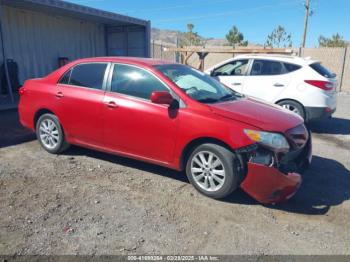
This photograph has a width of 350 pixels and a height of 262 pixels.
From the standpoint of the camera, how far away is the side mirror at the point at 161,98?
13.7 feet

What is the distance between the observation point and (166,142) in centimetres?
437

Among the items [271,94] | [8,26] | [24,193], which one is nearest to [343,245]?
[24,193]

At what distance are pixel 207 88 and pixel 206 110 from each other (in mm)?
855

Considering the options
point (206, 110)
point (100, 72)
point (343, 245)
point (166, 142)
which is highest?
point (100, 72)

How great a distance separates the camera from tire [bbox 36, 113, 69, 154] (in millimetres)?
5406

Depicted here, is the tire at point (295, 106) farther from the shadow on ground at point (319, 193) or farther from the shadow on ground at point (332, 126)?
the shadow on ground at point (319, 193)

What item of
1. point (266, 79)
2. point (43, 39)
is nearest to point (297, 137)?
point (266, 79)

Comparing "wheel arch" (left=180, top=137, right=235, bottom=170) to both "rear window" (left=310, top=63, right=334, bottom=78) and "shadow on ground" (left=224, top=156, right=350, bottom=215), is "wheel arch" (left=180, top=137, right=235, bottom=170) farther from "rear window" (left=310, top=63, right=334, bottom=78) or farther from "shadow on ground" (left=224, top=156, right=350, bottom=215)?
"rear window" (left=310, top=63, right=334, bottom=78)

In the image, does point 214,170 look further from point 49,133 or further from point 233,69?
point 233,69

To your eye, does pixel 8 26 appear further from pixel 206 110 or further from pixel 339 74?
pixel 339 74

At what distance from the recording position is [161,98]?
417 cm

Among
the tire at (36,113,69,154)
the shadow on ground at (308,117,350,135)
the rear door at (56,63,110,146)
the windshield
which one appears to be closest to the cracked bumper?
the windshield

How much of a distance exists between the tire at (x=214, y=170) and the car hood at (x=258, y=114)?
430 millimetres

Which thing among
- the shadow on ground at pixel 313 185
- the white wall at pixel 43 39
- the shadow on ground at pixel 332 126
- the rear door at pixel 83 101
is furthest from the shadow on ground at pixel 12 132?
the shadow on ground at pixel 332 126
